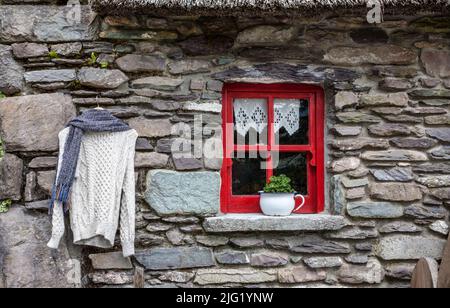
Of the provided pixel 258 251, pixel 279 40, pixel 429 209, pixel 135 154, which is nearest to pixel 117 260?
pixel 135 154

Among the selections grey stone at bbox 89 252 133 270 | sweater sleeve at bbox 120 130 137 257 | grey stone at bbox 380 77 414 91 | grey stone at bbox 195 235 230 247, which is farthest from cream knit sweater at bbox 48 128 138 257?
grey stone at bbox 380 77 414 91

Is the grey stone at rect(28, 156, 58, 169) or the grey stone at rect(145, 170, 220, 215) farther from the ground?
the grey stone at rect(28, 156, 58, 169)

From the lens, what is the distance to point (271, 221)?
2998 mm

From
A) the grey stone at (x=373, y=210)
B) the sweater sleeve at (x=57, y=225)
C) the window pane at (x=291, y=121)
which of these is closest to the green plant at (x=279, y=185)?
the window pane at (x=291, y=121)

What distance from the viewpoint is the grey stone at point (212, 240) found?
300 cm

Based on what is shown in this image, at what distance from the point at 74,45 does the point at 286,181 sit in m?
1.60

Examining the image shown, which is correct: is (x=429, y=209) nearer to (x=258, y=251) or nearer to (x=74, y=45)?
(x=258, y=251)

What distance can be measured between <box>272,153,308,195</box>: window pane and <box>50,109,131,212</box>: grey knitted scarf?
106 centimetres

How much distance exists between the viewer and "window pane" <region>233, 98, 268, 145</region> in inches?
127

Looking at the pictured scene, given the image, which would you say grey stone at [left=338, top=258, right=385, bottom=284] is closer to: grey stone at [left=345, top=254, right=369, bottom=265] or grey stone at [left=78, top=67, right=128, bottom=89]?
grey stone at [left=345, top=254, right=369, bottom=265]

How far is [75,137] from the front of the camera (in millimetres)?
2791

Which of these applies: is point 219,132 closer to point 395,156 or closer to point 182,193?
point 182,193

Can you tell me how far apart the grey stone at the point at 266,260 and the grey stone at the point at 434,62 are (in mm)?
1593
